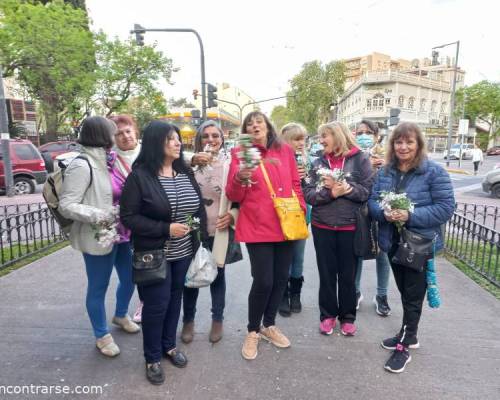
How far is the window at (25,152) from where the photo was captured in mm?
12030

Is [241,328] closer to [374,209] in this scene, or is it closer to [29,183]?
[374,209]

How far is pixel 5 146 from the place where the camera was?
1067 centimetres

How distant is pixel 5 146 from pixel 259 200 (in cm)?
1088

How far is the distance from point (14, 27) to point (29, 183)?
846 centimetres

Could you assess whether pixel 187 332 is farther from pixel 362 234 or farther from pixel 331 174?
pixel 331 174

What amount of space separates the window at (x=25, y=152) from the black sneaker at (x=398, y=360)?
1296cm

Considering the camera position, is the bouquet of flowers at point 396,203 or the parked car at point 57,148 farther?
the parked car at point 57,148

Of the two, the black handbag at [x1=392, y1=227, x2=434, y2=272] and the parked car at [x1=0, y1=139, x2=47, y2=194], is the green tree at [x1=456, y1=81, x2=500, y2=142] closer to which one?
the parked car at [x1=0, y1=139, x2=47, y2=194]

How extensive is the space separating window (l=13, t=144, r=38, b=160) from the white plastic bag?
1188 cm

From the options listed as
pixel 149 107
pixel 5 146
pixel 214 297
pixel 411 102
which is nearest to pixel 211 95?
pixel 5 146

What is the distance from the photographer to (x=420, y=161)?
2756mm

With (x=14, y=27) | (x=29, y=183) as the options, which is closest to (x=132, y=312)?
(x=29, y=183)

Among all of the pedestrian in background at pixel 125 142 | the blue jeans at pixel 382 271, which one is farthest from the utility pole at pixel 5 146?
the blue jeans at pixel 382 271

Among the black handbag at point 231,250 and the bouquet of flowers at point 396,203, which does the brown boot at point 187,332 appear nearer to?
the black handbag at point 231,250
